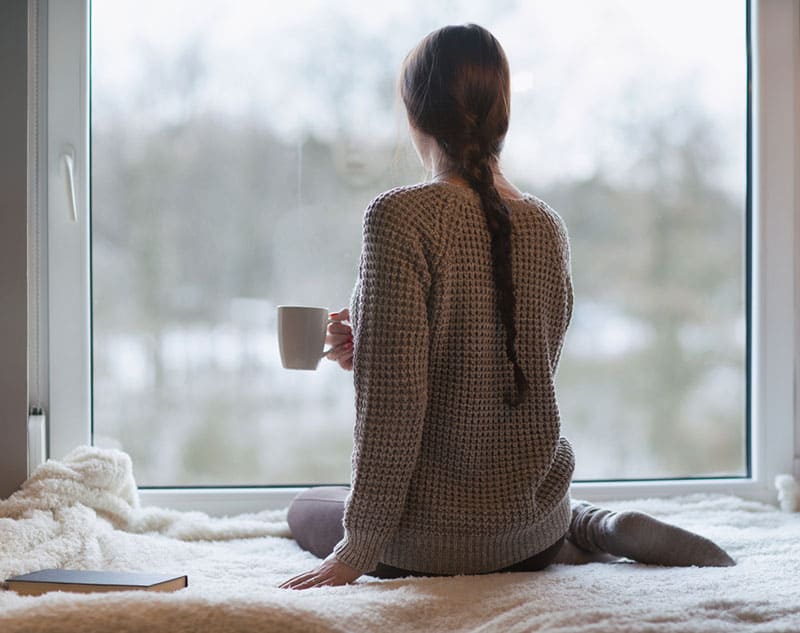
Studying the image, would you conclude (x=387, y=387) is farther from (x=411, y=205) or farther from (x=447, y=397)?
(x=411, y=205)

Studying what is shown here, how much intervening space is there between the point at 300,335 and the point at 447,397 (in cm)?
23

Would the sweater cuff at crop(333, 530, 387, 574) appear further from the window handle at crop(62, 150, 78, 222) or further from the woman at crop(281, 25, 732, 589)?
the window handle at crop(62, 150, 78, 222)

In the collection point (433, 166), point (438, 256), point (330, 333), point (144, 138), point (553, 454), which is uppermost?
point (144, 138)

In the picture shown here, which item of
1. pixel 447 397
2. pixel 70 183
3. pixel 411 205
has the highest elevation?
pixel 70 183

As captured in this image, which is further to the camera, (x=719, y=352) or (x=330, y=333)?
(x=719, y=352)

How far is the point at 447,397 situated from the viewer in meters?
1.13

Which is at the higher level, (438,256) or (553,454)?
(438,256)

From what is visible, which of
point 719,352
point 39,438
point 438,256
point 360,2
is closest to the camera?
point 438,256

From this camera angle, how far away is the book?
0.98m

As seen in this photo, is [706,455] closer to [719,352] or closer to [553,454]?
[719,352]

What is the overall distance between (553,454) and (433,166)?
17.2 inches

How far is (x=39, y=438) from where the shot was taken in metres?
1.57

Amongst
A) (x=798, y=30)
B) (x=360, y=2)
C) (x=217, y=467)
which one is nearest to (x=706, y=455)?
(x=798, y=30)

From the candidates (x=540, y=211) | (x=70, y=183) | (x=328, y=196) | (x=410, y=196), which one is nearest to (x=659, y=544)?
(x=540, y=211)
